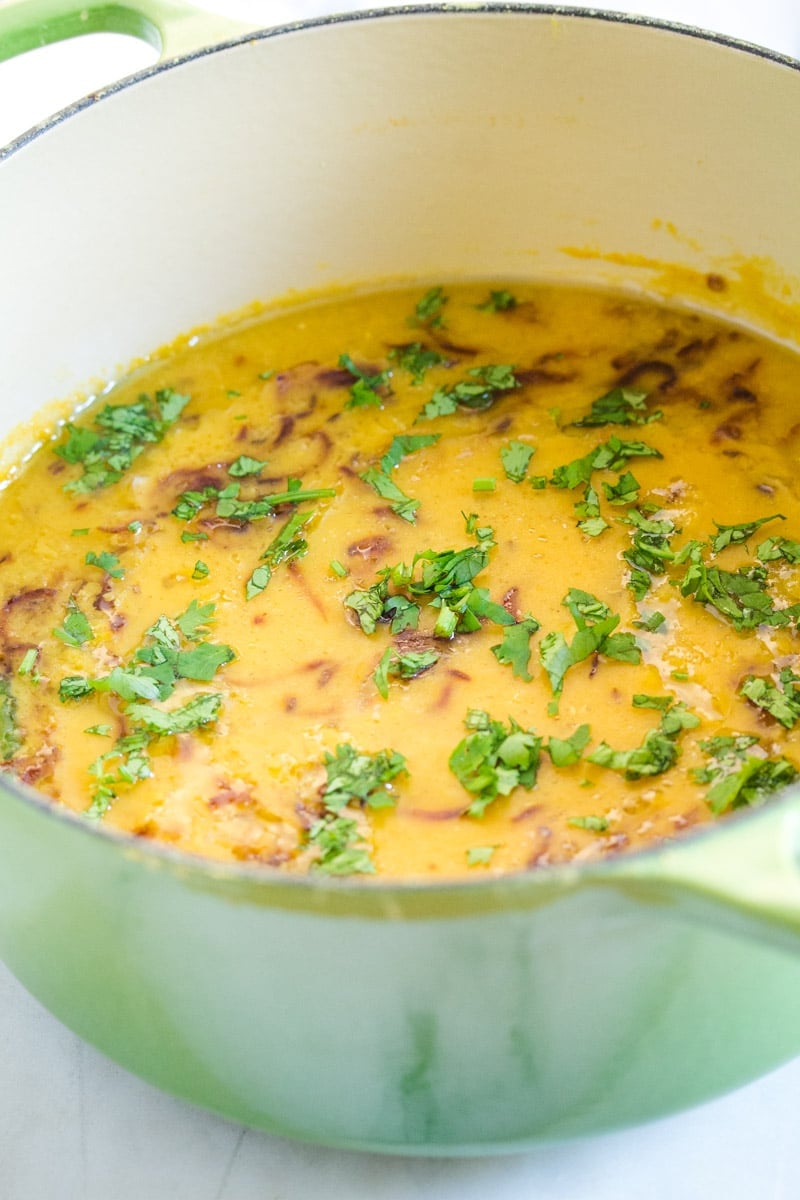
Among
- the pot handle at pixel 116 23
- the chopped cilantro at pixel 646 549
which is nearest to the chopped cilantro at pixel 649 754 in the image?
the chopped cilantro at pixel 646 549

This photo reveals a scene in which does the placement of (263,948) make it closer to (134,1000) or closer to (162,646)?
(134,1000)

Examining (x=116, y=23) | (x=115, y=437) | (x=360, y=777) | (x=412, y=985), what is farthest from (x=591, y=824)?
(x=116, y=23)

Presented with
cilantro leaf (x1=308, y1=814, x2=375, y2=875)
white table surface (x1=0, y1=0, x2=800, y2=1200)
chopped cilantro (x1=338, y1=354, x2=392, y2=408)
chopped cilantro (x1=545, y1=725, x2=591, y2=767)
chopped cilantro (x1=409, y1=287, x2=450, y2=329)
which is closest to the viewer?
white table surface (x1=0, y1=0, x2=800, y2=1200)

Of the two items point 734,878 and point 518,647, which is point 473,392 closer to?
point 518,647

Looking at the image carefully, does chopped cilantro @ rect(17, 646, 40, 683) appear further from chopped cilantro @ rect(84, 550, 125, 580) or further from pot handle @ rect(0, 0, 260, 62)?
pot handle @ rect(0, 0, 260, 62)

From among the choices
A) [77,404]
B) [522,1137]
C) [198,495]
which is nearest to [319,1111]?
[522,1137]

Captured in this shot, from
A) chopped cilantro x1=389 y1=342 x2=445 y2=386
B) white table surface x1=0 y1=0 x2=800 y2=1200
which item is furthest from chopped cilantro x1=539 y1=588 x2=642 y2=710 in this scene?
chopped cilantro x1=389 y1=342 x2=445 y2=386
